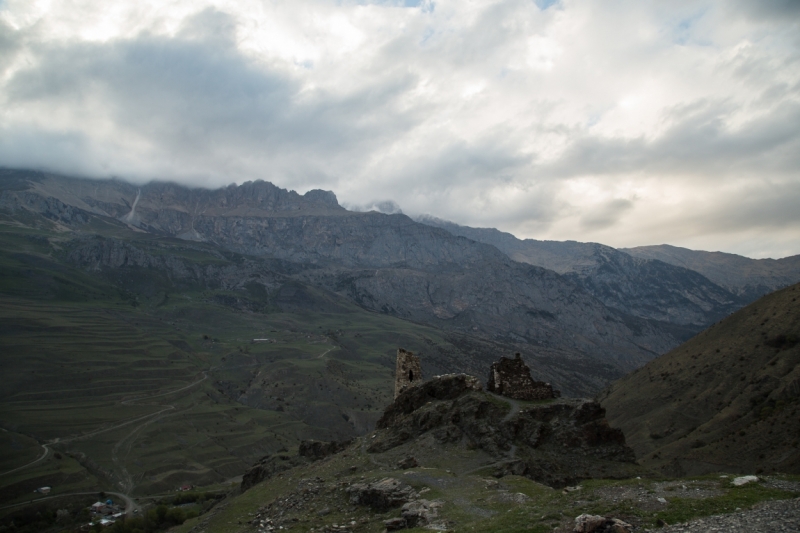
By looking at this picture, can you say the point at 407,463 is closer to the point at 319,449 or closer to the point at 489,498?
the point at 489,498

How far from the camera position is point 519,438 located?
36.0 meters

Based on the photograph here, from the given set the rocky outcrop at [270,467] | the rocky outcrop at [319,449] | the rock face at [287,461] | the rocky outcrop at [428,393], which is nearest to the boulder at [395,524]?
the rocky outcrop at [428,393]

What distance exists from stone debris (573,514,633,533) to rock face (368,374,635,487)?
15322mm

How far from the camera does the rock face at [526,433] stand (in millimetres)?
33062

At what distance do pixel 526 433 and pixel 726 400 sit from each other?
198 ft

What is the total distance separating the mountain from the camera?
5769 centimetres

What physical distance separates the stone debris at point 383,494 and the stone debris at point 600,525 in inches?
506

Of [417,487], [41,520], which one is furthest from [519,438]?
[41,520]

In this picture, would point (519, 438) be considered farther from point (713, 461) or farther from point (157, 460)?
point (157, 460)

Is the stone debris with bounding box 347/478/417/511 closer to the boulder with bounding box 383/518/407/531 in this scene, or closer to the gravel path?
the boulder with bounding box 383/518/407/531

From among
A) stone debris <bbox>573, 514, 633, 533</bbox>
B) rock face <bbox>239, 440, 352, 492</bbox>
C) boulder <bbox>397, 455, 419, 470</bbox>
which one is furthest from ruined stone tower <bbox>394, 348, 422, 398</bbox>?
stone debris <bbox>573, 514, 633, 533</bbox>

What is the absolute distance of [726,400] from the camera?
7756 cm

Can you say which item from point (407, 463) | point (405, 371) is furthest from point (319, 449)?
point (407, 463)

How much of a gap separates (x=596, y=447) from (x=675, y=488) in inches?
549
